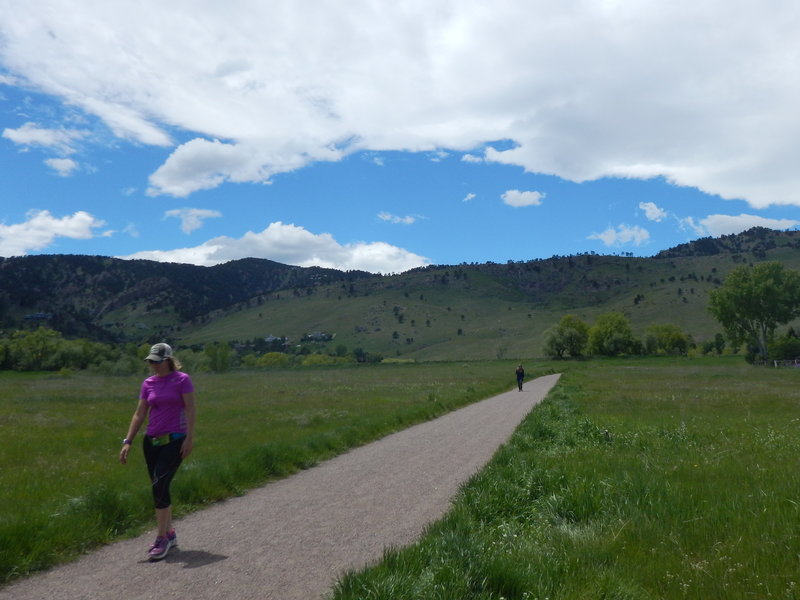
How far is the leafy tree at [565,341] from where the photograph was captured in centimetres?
12219

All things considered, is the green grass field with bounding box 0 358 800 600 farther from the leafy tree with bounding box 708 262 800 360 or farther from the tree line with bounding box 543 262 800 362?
the tree line with bounding box 543 262 800 362

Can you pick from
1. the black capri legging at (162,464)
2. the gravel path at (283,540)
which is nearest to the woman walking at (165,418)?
the black capri legging at (162,464)

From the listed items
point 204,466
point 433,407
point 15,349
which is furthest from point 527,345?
point 204,466

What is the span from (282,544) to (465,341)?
186127 millimetres

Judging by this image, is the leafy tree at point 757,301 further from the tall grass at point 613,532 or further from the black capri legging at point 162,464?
the black capri legging at point 162,464

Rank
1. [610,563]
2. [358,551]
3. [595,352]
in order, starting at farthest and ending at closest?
1. [595,352]
2. [358,551]
3. [610,563]

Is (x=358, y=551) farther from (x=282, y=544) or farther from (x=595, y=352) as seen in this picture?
(x=595, y=352)

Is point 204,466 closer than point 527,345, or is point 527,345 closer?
point 204,466

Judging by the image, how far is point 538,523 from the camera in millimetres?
6734

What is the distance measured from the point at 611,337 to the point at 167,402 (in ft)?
405

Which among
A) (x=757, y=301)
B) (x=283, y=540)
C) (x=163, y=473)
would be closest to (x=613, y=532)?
(x=283, y=540)

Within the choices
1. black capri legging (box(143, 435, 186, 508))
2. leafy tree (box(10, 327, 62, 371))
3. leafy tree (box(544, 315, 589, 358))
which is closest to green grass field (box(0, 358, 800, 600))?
black capri legging (box(143, 435, 186, 508))

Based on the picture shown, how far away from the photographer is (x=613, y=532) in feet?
19.5

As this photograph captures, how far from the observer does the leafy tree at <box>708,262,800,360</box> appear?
83.6 m
